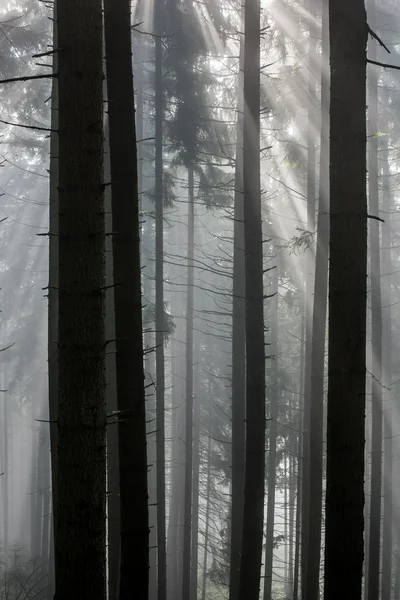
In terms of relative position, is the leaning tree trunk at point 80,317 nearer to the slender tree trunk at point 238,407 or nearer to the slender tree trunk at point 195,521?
the slender tree trunk at point 238,407

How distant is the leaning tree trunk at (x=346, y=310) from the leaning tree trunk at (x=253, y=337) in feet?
10.5

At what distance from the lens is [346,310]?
19.8ft

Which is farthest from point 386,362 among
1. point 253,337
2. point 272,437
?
point 253,337

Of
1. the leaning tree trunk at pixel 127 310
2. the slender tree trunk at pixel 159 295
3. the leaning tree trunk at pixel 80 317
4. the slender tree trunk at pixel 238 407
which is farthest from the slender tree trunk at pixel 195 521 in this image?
the leaning tree trunk at pixel 80 317

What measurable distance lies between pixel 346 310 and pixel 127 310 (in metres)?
2.26

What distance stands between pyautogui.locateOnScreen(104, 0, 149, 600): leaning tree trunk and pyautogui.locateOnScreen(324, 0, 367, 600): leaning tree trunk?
6.30 ft

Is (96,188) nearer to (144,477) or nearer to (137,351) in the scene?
(137,351)

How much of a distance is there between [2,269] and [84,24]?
41.7 m

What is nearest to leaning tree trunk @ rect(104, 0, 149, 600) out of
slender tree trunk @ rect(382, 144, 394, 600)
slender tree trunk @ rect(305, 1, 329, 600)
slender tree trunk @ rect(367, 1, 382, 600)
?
slender tree trunk @ rect(305, 1, 329, 600)

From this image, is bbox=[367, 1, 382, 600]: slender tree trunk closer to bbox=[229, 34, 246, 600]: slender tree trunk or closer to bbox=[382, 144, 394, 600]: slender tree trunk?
bbox=[229, 34, 246, 600]: slender tree trunk

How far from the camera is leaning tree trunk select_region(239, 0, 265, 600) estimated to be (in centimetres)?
922

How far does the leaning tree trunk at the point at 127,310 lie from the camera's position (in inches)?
270

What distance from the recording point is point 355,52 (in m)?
6.16

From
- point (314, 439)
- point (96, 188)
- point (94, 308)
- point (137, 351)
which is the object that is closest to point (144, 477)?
point (137, 351)
